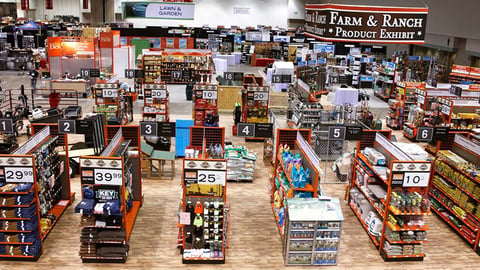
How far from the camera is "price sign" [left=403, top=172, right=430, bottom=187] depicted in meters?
8.04

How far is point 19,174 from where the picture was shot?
302 inches

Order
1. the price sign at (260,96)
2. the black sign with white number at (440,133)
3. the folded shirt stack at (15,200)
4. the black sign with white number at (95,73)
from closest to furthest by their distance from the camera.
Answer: the folded shirt stack at (15,200) < the black sign with white number at (440,133) < the price sign at (260,96) < the black sign with white number at (95,73)

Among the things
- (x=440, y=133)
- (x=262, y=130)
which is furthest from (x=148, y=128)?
(x=440, y=133)

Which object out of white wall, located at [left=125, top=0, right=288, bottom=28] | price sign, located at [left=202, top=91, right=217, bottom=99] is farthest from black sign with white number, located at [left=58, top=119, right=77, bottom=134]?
white wall, located at [left=125, top=0, right=288, bottom=28]

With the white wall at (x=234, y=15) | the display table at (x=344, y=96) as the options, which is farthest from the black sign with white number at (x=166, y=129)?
the white wall at (x=234, y=15)

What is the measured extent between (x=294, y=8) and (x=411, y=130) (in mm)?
28551

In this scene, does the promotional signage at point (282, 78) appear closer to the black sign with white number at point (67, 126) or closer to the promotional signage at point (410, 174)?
the black sign with white number at point (67, 126)

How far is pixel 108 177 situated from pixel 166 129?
270cm

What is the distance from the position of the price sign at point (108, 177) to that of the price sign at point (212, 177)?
1.38 meters

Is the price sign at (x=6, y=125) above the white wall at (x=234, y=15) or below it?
below

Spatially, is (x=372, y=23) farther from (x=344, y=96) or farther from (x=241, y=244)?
(x=344, y=96)

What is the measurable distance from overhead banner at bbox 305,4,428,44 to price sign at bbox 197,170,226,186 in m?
2.95

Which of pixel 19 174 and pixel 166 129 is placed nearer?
pixel 19 174

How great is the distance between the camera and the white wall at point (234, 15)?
4156 centimetres
